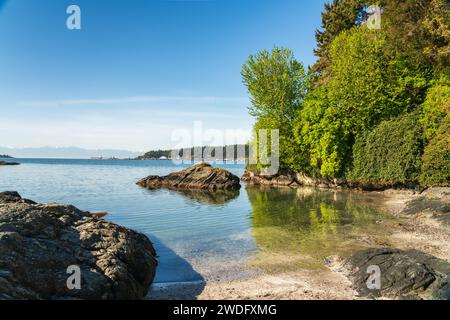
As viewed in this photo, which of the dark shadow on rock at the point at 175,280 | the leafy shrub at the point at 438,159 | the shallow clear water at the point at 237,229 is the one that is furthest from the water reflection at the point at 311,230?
the leafy shrub at the point at 438,159

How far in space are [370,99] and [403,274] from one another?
33718mm

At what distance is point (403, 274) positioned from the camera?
10922mm

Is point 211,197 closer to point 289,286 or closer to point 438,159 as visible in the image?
point 438,159

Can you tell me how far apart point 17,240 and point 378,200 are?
104 ft

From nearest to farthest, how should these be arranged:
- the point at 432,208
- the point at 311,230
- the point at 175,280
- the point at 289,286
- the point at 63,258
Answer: the point at 63,258 → the point at 289,286 → the point at 175,280 → the point at 311,230 → the point at 432,208

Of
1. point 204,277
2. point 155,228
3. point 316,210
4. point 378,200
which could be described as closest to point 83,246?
point 204,277

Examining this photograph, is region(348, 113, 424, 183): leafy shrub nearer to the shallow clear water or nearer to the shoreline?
the shallow clear water

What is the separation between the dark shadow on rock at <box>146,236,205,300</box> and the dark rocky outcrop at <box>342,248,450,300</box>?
5.71m

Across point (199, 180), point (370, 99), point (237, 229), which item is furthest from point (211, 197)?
point (370, 99)

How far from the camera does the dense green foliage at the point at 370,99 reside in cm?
3022

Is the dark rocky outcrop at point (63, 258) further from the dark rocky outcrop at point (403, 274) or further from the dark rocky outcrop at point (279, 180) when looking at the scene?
the dark rocky outcrop at point (279, 180)

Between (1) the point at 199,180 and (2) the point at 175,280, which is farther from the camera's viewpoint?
(1) the point at 199,180

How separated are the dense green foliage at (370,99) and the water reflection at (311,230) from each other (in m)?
7.57
